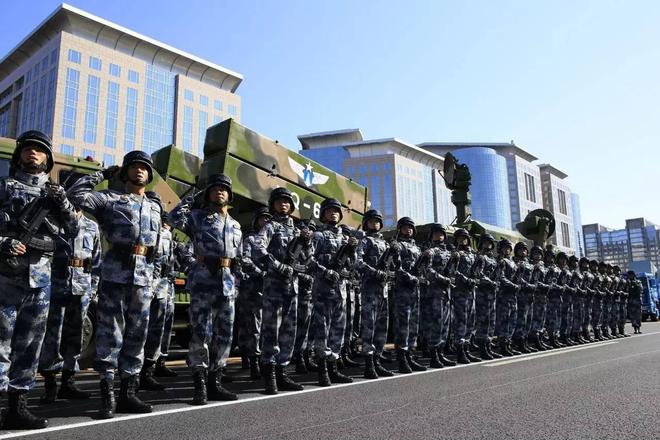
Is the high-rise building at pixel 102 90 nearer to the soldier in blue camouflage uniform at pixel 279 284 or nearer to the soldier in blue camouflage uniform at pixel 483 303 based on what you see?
the soldier in blue camouflage uniform at pixel 483 303

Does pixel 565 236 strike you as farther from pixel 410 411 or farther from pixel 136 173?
pixel 136 173

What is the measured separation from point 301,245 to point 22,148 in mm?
2746

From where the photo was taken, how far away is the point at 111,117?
44531 millimetres

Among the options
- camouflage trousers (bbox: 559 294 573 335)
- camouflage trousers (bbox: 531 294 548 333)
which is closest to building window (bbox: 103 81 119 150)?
camouflage trousers (bbox: 559 294 573 335)

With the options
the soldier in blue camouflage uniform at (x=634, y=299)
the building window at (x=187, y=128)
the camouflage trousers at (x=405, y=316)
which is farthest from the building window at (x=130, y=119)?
the camouflage trousers at (x=405, y=316)

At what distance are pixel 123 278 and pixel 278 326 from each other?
1763 mm

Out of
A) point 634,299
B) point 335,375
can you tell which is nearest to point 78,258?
point 335,375

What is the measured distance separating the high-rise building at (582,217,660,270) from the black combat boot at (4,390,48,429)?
11153 centimetres

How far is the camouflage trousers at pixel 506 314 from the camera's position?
899 centimetres

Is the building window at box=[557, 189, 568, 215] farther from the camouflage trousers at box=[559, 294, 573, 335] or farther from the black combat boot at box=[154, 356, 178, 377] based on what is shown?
the black combat boot at box=[154, 356, 178, 377]

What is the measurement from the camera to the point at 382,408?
13.6 feet

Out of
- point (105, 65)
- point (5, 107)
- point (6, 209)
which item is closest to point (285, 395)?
point (6, 209)

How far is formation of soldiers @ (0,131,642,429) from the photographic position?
12.1 feet

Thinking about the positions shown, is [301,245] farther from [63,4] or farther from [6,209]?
[63,4]
